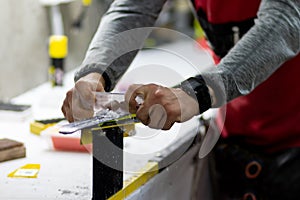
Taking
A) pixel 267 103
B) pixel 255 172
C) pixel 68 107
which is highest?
pixel 68 107

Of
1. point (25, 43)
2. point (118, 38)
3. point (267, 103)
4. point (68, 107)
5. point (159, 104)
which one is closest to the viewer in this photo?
point (159, 104)

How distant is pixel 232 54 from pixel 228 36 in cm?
30

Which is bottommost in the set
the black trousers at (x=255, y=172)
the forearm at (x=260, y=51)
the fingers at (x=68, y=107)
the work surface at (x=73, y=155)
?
the black trousers at (x=255, y=172)

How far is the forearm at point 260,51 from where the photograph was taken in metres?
0.80

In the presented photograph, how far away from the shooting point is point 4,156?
973 mm

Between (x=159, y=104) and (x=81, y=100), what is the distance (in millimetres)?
154

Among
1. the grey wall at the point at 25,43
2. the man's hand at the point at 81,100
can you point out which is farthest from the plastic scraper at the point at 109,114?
the grey wall at the point at 25,43

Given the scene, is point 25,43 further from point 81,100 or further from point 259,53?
point 259,53

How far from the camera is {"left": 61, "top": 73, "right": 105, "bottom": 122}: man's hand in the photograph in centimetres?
82

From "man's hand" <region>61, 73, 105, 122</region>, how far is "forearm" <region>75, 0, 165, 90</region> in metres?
0.06

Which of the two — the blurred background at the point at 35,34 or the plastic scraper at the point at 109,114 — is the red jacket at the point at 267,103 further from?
the plastic scraper at the point at 109,114

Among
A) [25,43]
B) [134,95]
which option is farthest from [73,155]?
[25,43]

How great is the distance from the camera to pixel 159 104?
0.73m

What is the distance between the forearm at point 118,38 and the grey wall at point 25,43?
448 millimetres
